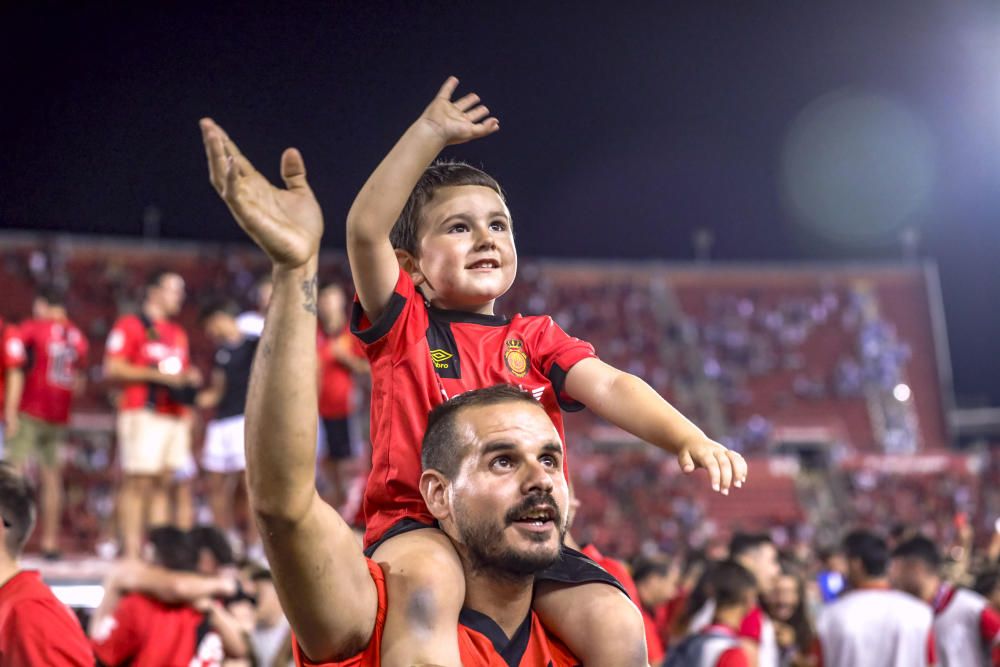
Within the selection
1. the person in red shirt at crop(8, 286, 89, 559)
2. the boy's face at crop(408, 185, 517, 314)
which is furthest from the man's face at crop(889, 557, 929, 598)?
the person in red shirt at crop(8, 286, 89, 559)

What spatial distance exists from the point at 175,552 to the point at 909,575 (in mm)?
5397

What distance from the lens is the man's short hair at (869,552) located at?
24.3 feet

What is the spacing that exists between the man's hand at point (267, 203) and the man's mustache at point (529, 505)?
873mm

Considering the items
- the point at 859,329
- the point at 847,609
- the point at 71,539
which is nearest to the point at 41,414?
the point at 847,609

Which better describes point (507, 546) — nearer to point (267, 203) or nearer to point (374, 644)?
point (374, 644)

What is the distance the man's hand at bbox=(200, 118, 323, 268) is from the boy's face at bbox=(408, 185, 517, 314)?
3.43 ft

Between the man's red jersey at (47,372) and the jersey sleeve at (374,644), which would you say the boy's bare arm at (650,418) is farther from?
the man's red jersey at (47,372)

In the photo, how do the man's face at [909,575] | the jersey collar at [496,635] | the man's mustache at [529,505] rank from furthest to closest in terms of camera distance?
1. the man's face at [909,575]
2. the jersey collar at [496,635]
3. the man's mustache at [529,505]

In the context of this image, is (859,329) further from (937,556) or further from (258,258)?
(937,556)

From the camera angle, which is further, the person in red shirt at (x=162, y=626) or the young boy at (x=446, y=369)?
the person in red shirt at (x=162, y=626)

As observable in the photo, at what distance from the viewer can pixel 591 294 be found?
1592 inches

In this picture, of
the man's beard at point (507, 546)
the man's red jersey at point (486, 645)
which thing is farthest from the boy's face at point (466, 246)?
the man's red jersey at point (486, 645)

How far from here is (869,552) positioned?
292 inches

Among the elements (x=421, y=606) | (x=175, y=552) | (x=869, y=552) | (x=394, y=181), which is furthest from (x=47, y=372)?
(x=421, y=606)
